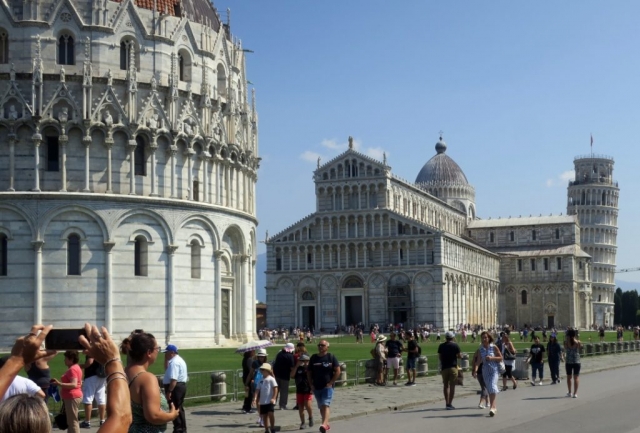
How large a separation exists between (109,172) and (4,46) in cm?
795

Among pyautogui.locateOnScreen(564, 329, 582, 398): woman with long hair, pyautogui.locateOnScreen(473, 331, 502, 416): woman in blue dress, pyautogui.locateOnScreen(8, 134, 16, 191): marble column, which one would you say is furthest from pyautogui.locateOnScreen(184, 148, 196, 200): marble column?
pyautogui.locateOnScreen(473, 331, 502, 416): woman in blue dress

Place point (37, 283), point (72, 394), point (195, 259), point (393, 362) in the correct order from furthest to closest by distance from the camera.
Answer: point (195, 259), point (37, 283), point (393, 362), point (72, 394)

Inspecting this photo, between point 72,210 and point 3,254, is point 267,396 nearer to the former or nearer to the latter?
point 72,210

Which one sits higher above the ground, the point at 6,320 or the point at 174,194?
the point at 174,194

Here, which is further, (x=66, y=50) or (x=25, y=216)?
(x=66, y=50)

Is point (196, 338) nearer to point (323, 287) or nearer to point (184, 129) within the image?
point (184, 129)

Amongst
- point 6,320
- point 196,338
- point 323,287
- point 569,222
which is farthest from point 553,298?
point 6,320

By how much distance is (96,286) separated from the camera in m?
44.6

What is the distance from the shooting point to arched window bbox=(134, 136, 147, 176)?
46406 millimetres

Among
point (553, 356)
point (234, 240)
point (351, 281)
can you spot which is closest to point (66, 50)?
point (234, 240)

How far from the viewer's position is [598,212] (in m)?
147

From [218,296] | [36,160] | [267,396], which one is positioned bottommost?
[267,396]

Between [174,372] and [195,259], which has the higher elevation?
[195,259]

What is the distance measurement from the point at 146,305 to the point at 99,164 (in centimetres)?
702
